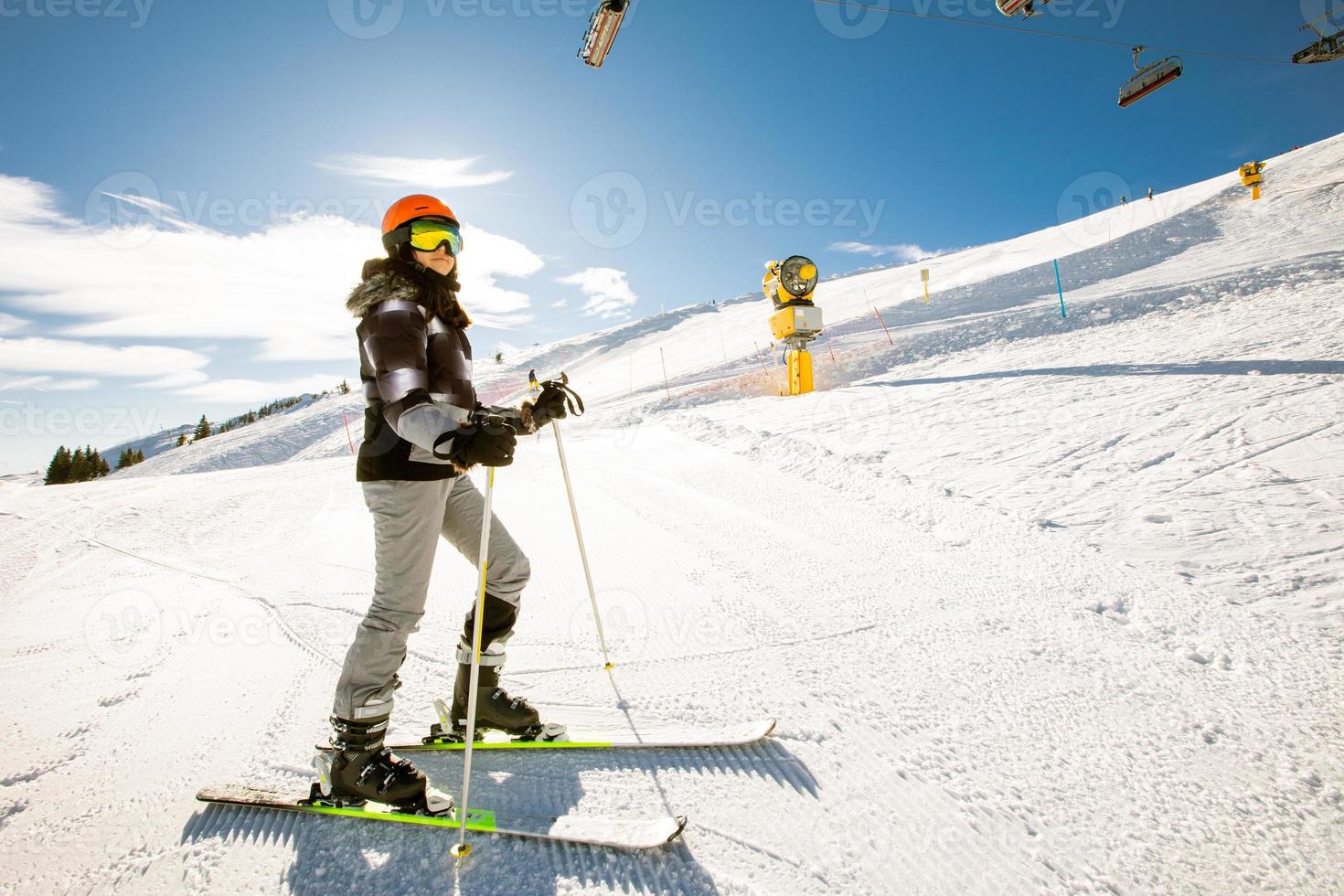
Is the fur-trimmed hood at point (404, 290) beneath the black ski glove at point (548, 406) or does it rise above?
above

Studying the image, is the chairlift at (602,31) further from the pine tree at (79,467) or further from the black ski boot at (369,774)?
the pine tree at (79,467)

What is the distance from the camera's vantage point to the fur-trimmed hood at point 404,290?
1987 millimetres

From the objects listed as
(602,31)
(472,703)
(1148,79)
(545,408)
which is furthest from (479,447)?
(1148,79)

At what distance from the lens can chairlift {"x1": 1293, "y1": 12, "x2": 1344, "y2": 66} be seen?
19891 mm

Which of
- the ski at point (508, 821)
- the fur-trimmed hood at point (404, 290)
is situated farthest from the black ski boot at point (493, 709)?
the fur-trimmed hood at point (404, 290)

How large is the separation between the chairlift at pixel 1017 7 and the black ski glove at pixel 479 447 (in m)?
14.1

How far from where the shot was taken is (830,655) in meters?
2.65

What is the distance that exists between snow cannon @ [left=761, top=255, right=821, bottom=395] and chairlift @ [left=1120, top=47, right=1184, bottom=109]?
12.6 metres

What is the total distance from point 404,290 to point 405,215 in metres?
0.36

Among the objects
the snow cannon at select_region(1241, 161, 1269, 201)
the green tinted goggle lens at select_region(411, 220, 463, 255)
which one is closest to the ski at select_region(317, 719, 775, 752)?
the green tinted goggle lens at select_region(411, 220, 463, 255)

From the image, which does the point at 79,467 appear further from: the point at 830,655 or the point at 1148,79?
the point at 1148,79

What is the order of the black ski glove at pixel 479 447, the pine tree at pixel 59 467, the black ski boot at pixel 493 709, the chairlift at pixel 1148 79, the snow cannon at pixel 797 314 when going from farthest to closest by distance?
the pine tree at pixel 59 467, the chairlift at pixel 1148 79, the snow cannon at pixel 797 314, the black ski boot at pixel 493 709, the black ski glove at pixel 479 447

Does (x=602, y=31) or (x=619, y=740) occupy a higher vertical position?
Answer: (x=602, y=31)

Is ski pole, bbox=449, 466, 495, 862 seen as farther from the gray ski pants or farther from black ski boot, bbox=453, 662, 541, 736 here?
the gray ski pants
